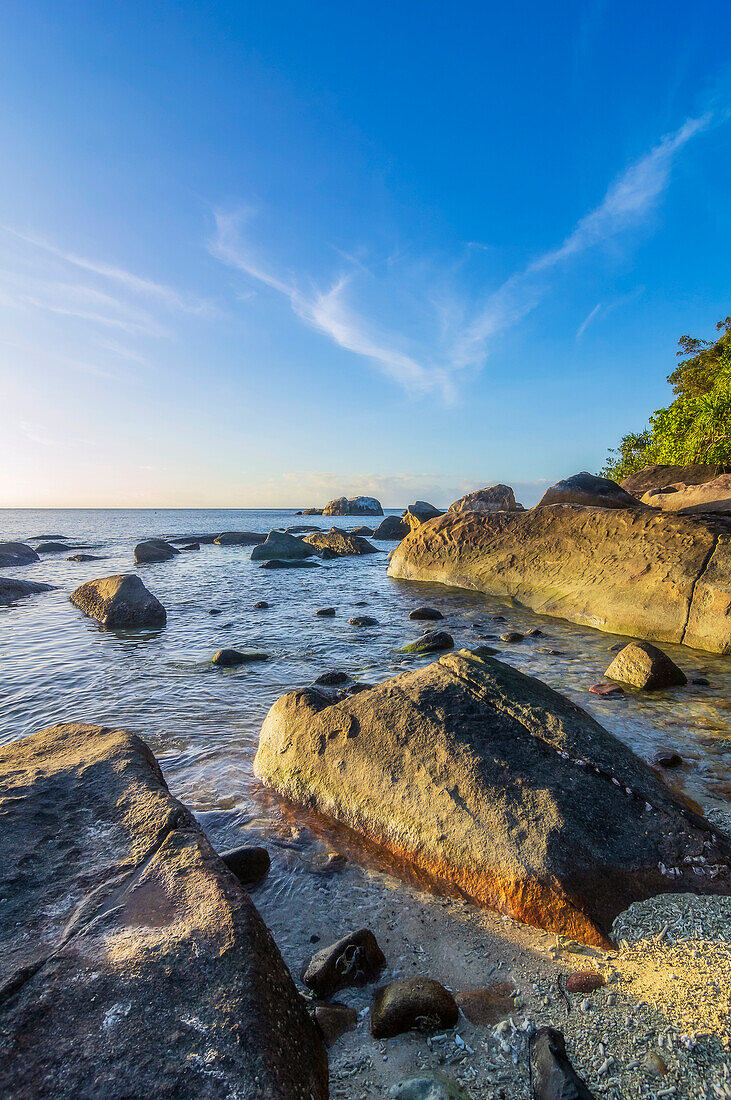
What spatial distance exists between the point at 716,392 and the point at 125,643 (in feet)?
85.7

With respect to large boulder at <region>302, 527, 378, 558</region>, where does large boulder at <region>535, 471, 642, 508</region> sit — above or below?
above

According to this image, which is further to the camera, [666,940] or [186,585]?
[186,585]

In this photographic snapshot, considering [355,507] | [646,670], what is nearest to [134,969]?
[646,670]

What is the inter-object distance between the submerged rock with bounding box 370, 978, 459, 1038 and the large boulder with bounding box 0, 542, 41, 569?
92.7ft

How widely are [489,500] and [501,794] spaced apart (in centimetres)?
1586

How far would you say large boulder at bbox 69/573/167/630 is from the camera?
12.0 m

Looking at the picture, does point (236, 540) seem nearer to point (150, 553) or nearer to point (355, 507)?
point (150, 553)

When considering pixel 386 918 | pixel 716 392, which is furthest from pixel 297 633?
pixel 716 392

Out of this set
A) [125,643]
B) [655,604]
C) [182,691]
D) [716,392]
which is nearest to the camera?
[182,691]

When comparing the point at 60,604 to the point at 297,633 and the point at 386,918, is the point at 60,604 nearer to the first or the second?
the point at 297,633

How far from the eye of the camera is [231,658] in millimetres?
8836

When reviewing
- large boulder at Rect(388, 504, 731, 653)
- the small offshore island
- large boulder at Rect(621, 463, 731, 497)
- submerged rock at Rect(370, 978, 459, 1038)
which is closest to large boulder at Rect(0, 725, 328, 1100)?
the small offshore island

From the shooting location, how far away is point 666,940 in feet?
8.59

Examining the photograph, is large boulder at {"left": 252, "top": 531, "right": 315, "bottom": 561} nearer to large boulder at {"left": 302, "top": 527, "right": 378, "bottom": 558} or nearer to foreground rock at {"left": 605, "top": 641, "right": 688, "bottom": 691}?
large boulder at {"left": 302, "top": 527, "right": 378, "bottom": 558}
